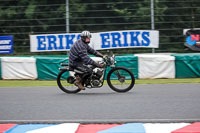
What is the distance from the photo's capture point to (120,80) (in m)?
8.75

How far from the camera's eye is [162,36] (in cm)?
1517

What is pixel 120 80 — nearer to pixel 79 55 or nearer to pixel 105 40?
pixel 79 55

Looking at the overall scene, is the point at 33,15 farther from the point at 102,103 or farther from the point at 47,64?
the point at 102,103

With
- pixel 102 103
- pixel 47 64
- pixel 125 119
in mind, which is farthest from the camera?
pixel 47 64

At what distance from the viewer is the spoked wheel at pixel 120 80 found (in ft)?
28.6

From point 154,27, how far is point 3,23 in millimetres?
7023

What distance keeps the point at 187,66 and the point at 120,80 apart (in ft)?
16.4

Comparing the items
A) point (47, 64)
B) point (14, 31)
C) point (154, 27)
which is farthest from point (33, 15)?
point (154, 27)

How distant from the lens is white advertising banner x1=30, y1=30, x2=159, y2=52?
1491cm

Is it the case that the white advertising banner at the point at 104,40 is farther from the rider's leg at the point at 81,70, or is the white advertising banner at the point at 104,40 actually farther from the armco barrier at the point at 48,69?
the rider's leg at the point at 81,70

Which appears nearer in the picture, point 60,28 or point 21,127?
point 21,127

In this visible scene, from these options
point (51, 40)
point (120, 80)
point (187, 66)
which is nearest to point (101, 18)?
point (51, 40)

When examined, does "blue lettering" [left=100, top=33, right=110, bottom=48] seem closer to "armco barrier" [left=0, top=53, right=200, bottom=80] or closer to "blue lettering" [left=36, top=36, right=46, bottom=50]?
"armco barrier" [left=0, top=53, right=200, bottom=80]

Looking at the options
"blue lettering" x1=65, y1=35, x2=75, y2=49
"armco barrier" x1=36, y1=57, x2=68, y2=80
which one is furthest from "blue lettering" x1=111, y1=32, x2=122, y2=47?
"armco barrier" x1=36, y1=57, x2=68, y2=80
